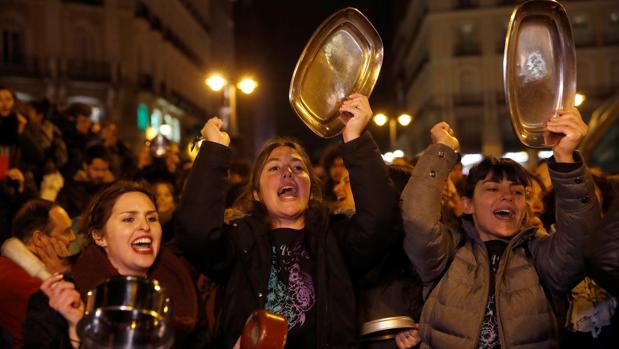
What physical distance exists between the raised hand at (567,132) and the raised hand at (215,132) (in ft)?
5.09

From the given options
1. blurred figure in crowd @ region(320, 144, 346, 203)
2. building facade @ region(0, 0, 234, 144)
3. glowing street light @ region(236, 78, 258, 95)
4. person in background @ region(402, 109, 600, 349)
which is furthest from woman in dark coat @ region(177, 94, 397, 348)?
building facade @ region(0, 0, 234, 144)

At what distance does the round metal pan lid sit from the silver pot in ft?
5.88

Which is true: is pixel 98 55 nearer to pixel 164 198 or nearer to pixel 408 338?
pixel 164 198

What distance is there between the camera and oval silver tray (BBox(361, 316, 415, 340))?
4.51 m

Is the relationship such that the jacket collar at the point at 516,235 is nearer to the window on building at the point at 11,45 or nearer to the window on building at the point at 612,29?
the window on building at the point at 11,45

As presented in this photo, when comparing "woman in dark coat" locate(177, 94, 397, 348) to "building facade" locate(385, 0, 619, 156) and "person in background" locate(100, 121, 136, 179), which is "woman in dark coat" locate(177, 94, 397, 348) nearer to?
"person in background" locate(100, 121, 136, 179)

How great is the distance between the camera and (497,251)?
4.50m

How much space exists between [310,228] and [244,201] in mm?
520

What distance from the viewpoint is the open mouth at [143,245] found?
4.09 m

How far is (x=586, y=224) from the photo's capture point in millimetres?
4113

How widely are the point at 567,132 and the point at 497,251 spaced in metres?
0.77

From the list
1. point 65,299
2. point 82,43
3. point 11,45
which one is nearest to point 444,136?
point 65,299

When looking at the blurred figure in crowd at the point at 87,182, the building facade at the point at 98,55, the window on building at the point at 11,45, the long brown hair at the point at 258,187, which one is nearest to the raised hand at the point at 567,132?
the long brown hair at the point at 258,187

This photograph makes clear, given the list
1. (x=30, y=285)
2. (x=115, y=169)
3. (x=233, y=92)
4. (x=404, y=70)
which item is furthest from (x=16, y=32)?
(x=404, y=70)
